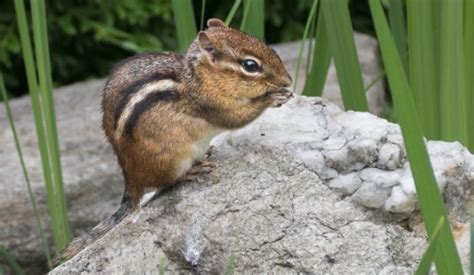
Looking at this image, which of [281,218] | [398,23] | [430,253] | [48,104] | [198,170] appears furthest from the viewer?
[398,23]

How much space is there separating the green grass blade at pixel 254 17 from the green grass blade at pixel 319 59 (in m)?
0.16

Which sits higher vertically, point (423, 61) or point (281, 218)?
point (423, 61)

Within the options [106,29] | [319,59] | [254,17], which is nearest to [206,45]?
[254,17]

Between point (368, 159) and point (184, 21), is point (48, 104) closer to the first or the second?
point (184, 21)

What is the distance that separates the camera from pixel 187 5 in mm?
3213

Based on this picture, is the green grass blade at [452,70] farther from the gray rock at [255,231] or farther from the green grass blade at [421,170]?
the green grass blade at [421,170]

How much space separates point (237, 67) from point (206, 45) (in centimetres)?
11

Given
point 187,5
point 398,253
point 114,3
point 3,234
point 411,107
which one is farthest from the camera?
point 114,3

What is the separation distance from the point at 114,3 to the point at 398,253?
4127mm

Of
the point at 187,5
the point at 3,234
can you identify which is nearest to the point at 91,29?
the point at 3,234

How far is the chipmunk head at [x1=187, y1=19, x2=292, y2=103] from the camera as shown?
311 cm

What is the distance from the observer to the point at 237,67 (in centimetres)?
313

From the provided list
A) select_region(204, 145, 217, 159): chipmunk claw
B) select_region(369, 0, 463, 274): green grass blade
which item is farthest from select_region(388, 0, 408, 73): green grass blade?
select_region(369, 0, 463, 274): green grass blade

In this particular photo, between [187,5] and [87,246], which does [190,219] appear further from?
[187,5]
